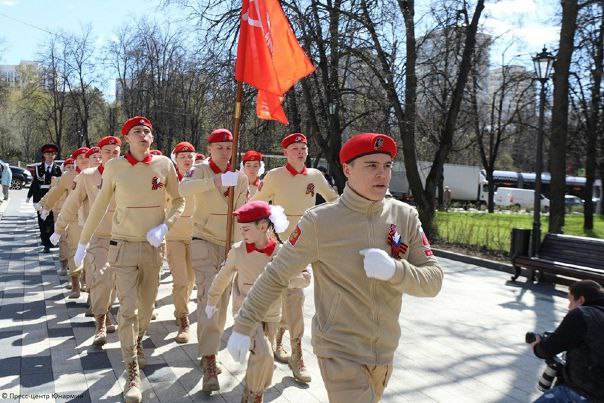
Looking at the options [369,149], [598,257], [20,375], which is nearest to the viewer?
[369,149]

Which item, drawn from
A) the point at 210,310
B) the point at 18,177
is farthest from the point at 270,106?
the point at 18,177

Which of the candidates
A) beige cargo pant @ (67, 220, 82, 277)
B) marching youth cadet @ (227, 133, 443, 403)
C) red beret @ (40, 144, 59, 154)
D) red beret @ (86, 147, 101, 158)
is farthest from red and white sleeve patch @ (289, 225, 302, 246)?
red beret @ (40, 144, 59, 154)

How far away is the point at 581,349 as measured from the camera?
3473 millimetres

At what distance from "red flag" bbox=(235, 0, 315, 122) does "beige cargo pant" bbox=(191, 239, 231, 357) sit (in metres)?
1.54

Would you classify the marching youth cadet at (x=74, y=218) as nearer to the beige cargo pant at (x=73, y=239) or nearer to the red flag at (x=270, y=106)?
the beige cargo pant at (x=73, y=239)

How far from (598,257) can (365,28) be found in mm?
9335

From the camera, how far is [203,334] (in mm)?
5035

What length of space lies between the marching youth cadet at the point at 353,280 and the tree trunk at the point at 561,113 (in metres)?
11.4

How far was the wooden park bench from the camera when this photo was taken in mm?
9086

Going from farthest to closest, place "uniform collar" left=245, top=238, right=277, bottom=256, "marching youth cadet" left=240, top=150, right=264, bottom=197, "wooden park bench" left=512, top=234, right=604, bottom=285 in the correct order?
"wooden park bench" left=512, top=234, right=604, bottom=285 → "marching youth cadet" left=240, top=150, right=264, bottom=197 → "uniform collar" left=245, top=238, right=277, bottom=256

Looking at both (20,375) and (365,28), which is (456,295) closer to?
(20,375)

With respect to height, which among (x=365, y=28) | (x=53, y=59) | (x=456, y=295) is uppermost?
(x=53, y=59)

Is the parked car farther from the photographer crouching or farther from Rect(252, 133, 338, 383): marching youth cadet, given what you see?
the photographer crouching

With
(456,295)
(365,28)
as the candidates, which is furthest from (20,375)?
(365,28)
